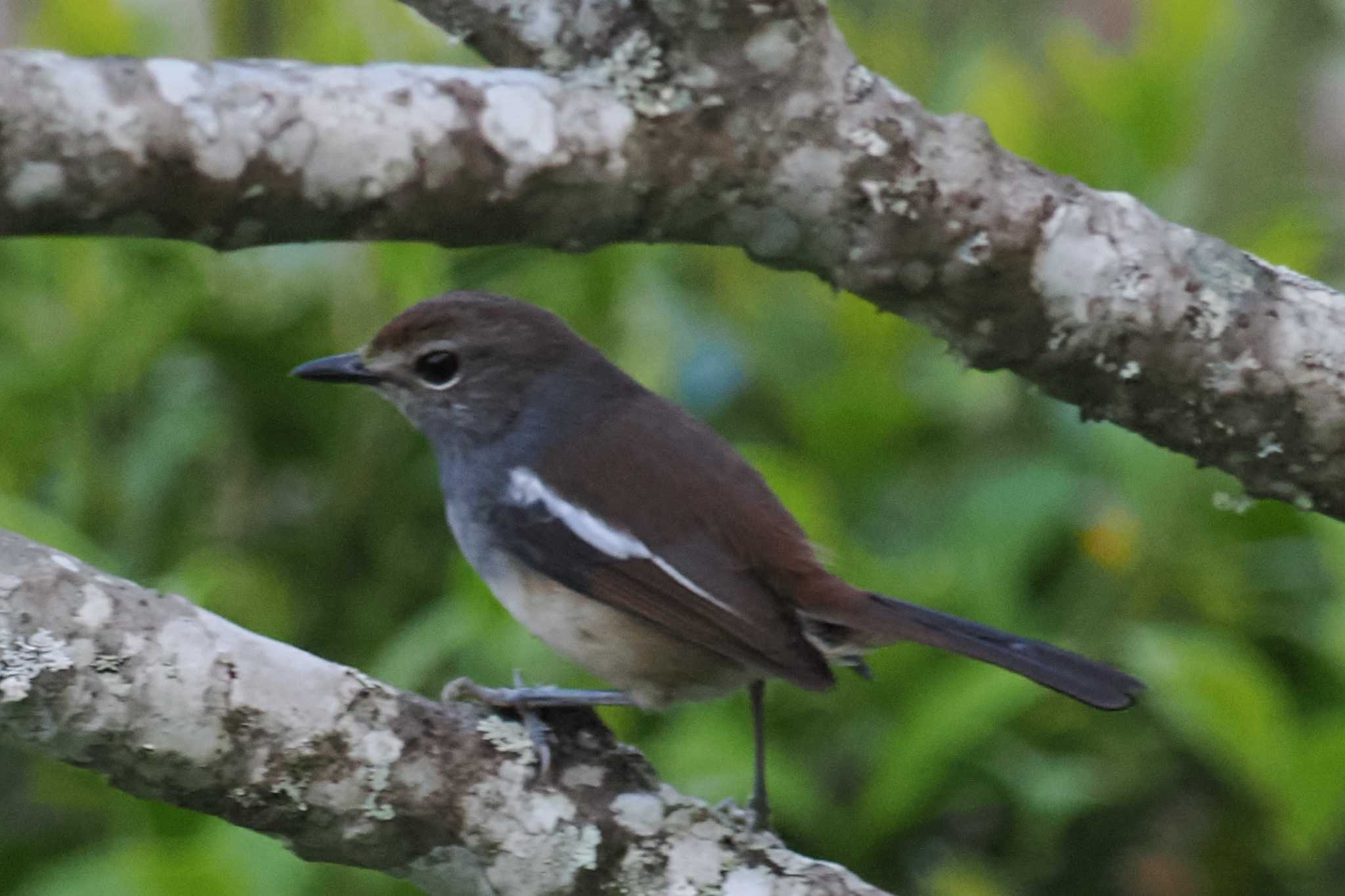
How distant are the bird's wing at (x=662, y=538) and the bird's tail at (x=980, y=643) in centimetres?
10

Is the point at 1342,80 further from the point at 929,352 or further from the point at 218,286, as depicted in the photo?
the point at 218,286

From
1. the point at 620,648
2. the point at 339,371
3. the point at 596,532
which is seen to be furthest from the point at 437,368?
the point at 620,648

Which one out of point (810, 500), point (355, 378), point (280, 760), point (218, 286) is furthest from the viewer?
point (218, 286)

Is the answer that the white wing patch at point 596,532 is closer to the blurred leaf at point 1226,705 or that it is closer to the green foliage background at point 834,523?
the green foliage background at point 834,523

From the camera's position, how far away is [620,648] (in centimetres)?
292

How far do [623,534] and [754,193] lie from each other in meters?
0.66

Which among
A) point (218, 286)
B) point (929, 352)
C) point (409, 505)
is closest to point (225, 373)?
point (218, 286)

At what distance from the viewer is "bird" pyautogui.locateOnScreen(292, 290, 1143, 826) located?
9.20 ft

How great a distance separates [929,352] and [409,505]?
1463 millimetres


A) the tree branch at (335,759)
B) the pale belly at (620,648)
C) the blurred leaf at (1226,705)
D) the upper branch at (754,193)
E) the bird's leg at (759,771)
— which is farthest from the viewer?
the blurred leaf at (1226,705)

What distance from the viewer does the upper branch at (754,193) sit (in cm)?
234

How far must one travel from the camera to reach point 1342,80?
22.6 ft

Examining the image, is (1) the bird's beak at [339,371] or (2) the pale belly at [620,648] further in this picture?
(1) the bird's beak at [339,371]

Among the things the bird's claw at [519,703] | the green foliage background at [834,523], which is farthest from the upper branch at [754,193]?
the green foliage background at [834,523]
